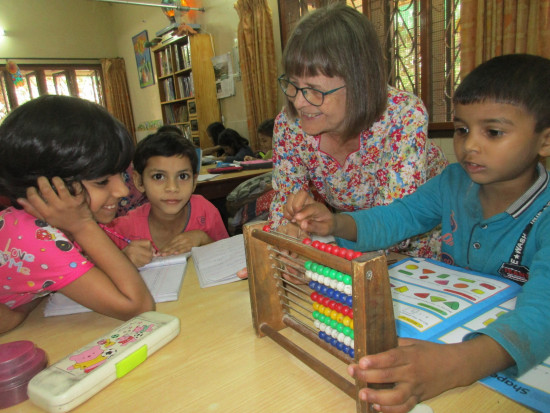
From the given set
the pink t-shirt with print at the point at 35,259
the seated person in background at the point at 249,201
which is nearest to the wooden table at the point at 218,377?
the pink t-shirt with print at the point at 35,259

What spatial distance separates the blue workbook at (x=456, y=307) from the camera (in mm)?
610

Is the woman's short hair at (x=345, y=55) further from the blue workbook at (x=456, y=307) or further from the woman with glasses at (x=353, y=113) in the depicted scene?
the blue workbook at (x=456, y=307)

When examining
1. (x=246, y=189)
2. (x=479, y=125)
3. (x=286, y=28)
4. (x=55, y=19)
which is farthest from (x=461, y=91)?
(x=55, y=19)

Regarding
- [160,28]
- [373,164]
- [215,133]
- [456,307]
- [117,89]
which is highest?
[160,28]

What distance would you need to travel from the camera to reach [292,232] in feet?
4.18

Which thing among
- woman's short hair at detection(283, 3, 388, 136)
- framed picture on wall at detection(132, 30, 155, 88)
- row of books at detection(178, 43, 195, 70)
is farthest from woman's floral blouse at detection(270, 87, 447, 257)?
framed picture on wall at detection(132, 30, 155, 88)

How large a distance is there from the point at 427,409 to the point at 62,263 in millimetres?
861

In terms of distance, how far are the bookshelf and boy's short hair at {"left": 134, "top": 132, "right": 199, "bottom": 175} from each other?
4777 millimetres

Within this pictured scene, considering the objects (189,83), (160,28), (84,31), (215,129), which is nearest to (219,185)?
(215,129)

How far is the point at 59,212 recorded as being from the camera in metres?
1.02

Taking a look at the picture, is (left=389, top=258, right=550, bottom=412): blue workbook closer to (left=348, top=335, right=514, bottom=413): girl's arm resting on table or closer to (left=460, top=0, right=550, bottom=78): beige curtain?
(left=348, top=335, right=514, bottom=413): girl's arm resting on table

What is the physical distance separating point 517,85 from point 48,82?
10.2 meters

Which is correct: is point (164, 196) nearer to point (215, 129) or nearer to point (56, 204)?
point (56, 204)

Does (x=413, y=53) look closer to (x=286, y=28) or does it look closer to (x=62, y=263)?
(x=286, y=28)
